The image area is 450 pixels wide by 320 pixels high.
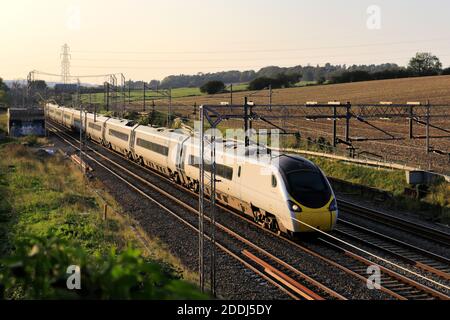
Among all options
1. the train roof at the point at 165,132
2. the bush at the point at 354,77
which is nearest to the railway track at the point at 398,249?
the train roof at the point at 165,132

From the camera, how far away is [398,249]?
18.9m

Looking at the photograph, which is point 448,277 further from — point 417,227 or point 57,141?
point 57,141

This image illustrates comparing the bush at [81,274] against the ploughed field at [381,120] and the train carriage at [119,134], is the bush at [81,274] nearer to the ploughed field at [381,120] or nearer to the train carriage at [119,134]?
the ploughed field at [381,120]

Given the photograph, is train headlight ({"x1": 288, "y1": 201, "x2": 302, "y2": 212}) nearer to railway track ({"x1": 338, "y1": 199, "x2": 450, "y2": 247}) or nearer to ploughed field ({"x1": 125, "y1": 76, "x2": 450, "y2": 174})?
railway track ({"x1": 338, "y1": 199, "x2": 450, "y2": 247})

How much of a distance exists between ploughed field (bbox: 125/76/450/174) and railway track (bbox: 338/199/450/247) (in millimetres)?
6214

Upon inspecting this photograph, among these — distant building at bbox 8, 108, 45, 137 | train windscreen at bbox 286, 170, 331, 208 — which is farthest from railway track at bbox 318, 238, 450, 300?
distant building at bbox 8, 108, 45, 137

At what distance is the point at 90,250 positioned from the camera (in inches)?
684

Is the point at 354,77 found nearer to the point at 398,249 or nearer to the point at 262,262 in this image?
the point at 398,249

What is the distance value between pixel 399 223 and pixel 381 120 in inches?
1752

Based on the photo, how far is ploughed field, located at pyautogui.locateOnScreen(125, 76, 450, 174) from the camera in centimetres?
3983

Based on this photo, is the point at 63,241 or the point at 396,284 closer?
the point at 63,241

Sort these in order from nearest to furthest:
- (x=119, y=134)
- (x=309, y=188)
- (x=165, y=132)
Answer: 1. (x=309, y=188)
2. (x=165, y=132)
3. (x=119, y=134)

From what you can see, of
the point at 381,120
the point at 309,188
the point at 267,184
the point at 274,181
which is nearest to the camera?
the point at 309,188

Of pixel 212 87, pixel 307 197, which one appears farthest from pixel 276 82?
pixel 307 197
